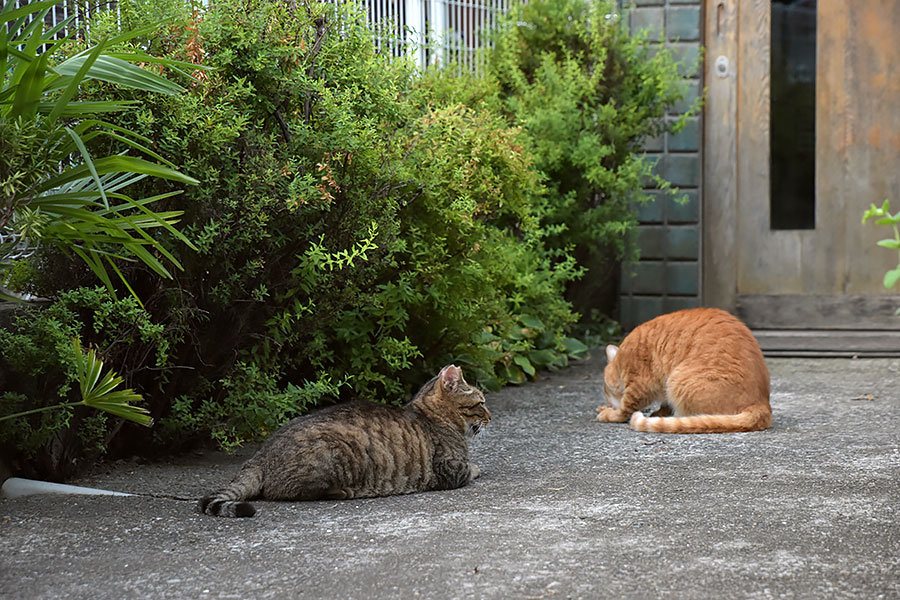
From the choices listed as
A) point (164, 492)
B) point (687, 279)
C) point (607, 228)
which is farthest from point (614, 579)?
point (687, 279)

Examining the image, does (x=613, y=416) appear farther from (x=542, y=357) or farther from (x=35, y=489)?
(x=35, y=489)

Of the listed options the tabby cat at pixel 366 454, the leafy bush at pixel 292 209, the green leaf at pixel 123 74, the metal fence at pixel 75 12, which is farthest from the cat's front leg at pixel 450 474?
the metal fence at pixel 75 12

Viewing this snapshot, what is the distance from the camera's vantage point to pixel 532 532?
2.83 meters

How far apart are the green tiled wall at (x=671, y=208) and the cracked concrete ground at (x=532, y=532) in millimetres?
3453

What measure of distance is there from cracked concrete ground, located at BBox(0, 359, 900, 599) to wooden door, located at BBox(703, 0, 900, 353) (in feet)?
10.4

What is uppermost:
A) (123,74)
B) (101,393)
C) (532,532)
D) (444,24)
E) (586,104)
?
(444,24)

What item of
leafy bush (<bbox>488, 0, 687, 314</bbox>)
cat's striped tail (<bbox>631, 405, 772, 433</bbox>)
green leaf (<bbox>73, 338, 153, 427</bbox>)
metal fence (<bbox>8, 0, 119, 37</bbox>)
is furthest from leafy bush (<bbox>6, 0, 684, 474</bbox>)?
leafy bush (<bbox>488, 0, 687, 314</bbox>)

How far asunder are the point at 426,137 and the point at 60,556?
2352 mm

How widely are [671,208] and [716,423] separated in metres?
3.53

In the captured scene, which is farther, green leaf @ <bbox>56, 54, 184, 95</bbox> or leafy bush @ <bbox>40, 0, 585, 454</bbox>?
leafy bush @ <bbox>40, 0, 585, 454</bbox>

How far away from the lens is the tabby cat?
3.25 m

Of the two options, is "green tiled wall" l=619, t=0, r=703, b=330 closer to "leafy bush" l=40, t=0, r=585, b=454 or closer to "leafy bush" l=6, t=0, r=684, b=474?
"leafy bush" l=6, t=0, r=684, b=474

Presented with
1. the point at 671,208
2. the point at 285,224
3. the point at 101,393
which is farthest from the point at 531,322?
the point at 101,393

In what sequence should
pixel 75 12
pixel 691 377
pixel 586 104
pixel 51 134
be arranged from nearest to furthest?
pixel 51 134 < pixel 75 12 < pixel 691 377 < pixel 586 104
